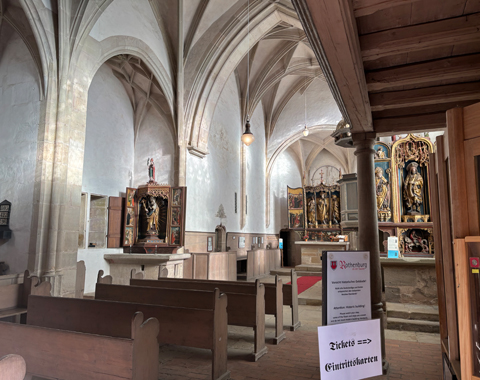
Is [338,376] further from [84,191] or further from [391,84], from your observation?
[84,191]

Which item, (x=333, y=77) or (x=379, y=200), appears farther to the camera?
(x=379, y=200)

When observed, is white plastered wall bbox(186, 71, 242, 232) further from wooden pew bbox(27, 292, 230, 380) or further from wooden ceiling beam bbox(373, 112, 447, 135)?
wooden ceiling beam bbox(373, 112, 447, 135)

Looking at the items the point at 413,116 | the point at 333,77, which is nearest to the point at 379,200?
the point at 413,116

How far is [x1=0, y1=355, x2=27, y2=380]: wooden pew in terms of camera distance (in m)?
1.40

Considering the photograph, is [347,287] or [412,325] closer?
[347,287]

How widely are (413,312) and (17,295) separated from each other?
5.81 meters

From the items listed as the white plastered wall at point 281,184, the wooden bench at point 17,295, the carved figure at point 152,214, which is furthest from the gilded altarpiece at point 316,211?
the wooden bench at point 17,295

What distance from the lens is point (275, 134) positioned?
18.4 metres

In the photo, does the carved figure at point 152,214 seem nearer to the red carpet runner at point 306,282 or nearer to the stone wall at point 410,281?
the red carpet runner at point 306,282

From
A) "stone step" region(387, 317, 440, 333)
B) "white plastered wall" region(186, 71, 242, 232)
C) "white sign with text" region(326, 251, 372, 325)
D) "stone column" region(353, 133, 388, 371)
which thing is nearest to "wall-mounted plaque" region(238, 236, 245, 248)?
"white plastered wall" region(186, 71, 242, 232)

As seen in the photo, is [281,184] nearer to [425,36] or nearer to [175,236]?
[175,236]

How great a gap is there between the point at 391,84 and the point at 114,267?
8.38 m

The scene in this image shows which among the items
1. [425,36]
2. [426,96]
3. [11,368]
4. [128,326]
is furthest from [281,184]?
[11,368]

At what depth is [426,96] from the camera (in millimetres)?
3359
